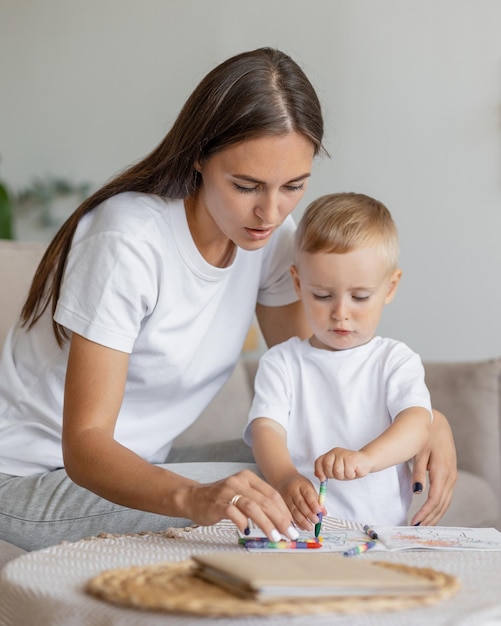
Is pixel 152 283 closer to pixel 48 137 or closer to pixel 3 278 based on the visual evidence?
pixel 3 278

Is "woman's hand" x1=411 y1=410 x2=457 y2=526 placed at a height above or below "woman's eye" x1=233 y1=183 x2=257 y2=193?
below

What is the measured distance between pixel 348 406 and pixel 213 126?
52 centimetres

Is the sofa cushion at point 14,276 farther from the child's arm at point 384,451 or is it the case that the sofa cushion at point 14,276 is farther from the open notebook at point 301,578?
the open notebook at point 301,578

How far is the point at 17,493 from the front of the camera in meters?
1.46

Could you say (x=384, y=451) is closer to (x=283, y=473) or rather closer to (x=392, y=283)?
(x=283, y=473)

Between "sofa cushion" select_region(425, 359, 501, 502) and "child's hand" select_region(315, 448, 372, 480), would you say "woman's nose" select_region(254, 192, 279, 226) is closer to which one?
"child's hand" select_region(315, 448, 372, 480)

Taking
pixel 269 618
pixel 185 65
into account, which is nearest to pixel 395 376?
pixel 269 618

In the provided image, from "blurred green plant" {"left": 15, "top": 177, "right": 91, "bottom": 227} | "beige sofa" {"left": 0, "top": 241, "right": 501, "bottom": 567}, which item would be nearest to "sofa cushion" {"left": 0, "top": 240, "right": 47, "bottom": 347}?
"beige sofa" {"left": 0, "top": 241, "right": 501, "bottom": 567}

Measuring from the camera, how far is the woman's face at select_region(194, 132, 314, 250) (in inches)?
55.6

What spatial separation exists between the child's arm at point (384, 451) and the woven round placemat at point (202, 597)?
0.35 metres

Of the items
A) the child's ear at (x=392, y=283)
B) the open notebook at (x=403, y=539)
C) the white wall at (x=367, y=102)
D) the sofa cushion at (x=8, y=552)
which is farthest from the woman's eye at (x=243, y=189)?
the white wall at (x=367, y=102)

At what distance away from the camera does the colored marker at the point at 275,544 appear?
41.8 inches

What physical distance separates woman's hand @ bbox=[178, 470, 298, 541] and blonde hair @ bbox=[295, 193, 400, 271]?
Result: 0.56 m

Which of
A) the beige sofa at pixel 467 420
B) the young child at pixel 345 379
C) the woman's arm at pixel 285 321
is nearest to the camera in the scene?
the young child at pixel 345 379
